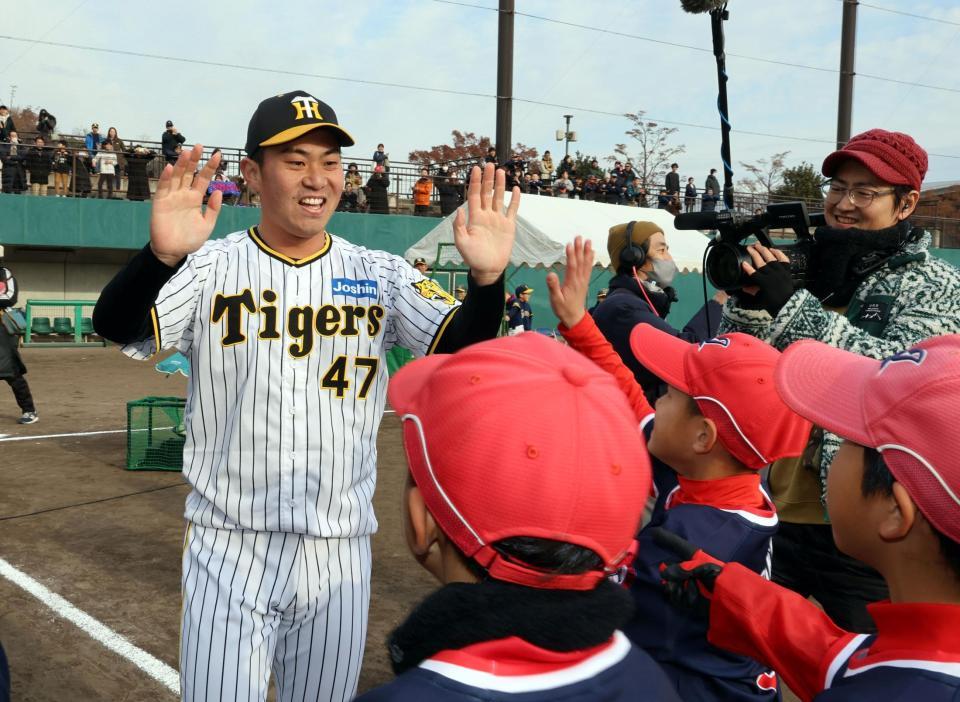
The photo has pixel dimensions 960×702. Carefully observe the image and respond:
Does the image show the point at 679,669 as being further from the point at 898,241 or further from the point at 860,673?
the point at 898,241

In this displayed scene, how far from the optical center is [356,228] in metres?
25.2

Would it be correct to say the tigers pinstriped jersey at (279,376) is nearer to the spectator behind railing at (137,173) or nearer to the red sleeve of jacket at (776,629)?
the red sleeve of jacket at (776,629)

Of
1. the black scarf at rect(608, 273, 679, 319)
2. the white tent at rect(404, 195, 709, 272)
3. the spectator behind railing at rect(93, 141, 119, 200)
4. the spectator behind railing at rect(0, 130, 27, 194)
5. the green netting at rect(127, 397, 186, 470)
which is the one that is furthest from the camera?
the spectator behind railing at rect(93, 141, 119, 200)

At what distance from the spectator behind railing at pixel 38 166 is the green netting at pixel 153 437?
55.3ft

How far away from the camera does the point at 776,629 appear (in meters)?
1.83

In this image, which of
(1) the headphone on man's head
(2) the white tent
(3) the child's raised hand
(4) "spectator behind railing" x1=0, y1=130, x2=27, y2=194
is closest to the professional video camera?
(3) the child's raised hand

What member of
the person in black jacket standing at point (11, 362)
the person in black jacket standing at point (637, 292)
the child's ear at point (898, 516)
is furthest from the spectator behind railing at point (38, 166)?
the child's ear at point (898, 516)

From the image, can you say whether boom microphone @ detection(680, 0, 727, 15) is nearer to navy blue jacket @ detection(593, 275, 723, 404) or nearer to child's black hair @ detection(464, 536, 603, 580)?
navy blue jacket @ detection(593, 275, 723, 404)

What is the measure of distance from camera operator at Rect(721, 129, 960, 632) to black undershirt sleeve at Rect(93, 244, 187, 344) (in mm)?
1694

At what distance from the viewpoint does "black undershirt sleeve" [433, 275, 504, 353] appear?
2576 mm

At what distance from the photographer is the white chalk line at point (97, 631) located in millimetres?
4340

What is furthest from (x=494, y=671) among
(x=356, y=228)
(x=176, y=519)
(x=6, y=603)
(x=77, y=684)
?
(x=356, y=228)

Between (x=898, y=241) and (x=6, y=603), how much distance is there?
4960mm

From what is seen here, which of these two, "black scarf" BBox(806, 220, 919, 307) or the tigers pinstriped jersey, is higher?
"black scarf" BBox(806, 220, 919, 307)
